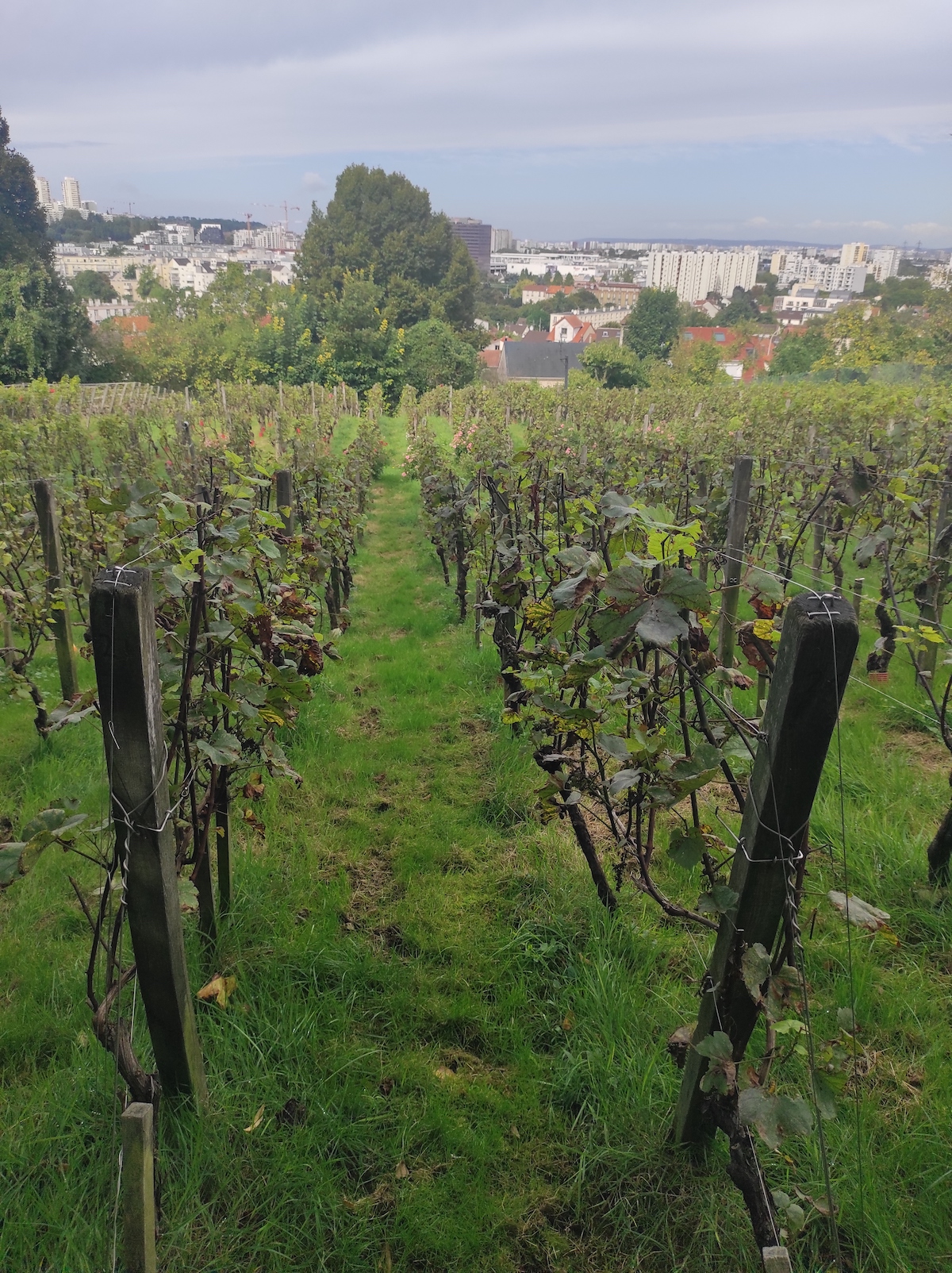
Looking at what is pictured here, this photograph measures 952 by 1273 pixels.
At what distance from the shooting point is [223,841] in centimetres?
262

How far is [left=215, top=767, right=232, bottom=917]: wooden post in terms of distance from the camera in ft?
7.89

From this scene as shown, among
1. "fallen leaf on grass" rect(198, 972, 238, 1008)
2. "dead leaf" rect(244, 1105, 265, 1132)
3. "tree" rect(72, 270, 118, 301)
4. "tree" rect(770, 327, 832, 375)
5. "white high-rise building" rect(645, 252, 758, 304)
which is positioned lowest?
"dead leaf" rect(244, 1105, 265, 1132)

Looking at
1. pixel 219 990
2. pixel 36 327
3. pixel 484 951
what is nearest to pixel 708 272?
pixel 36 327

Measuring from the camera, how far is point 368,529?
37.2ft

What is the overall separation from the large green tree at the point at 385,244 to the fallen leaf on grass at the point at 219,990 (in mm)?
53213

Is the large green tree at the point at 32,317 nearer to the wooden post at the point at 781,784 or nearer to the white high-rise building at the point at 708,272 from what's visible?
the wooden post at the point at 781,784

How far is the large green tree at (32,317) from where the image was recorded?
93.9ft

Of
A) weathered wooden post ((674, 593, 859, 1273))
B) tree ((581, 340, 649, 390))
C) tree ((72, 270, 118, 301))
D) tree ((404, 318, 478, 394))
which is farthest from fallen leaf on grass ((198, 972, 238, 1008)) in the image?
tree ((72, 270, 118, 301))

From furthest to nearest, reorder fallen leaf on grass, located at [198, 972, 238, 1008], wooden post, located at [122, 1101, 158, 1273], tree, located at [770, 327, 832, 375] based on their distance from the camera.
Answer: tree, located at [770, 327, 832, 375] → fallen leaf on grass, located at [198, 972, 238, 1008] → wooden post, located at [122, 1101, 158, 1273]

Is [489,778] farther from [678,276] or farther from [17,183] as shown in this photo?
[678,276]

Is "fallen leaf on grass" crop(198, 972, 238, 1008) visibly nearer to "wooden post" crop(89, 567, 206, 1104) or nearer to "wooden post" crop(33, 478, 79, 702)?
"wooden post" crop(89, 567, 206, 1104)

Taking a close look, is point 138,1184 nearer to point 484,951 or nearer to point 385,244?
point 484,951

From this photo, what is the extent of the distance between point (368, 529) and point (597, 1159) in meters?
10.0

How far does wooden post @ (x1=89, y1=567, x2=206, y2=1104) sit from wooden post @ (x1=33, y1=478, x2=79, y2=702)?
313 cm
